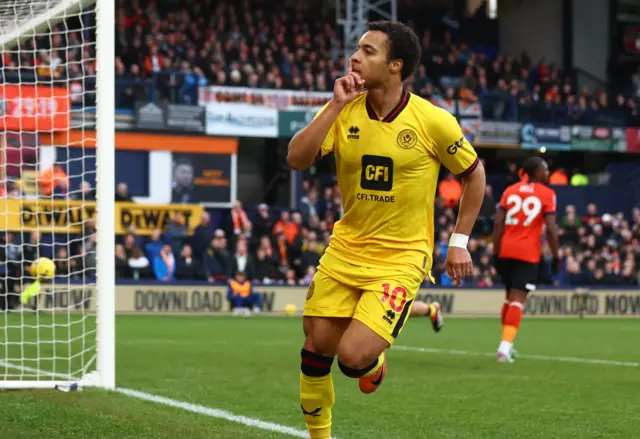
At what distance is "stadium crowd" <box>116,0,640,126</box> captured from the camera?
2988cm

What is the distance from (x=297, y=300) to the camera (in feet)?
75.0

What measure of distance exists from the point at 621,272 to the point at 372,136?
23.5 meters

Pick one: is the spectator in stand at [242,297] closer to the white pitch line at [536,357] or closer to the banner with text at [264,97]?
the white pitch line at [536,357]

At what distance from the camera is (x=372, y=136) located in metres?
5.45

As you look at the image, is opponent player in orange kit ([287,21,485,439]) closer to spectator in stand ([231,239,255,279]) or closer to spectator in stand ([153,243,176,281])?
spectator in stand ([153,243,176,281])

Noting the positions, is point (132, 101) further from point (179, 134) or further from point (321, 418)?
point (321, 418)

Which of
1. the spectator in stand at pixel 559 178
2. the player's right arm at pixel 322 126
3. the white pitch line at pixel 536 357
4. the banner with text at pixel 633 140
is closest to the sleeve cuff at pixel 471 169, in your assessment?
the player's right arm at pixel 322 126

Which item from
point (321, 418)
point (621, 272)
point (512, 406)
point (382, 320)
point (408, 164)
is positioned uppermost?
point (408, 164)

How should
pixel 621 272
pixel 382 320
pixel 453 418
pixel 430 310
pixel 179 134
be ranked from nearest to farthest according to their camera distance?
pixel 382 320 < pixel 453 418 < pixel 430 310 < pixel 621 272 < pixel 179 134

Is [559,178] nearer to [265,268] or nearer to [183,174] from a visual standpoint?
[183,174]

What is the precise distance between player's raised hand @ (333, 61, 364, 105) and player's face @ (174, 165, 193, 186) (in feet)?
84.9

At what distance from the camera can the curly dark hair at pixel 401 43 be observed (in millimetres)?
5434

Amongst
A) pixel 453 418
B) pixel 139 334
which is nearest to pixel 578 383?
A: pixel 453 418

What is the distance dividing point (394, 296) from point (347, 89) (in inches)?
39.5
